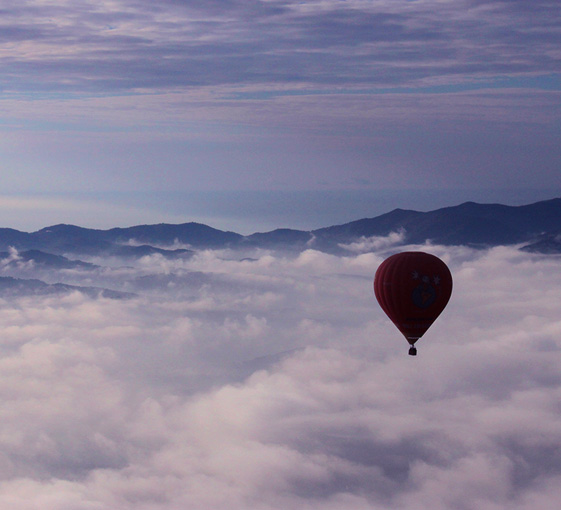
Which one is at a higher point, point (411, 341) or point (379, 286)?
point (379, 286)

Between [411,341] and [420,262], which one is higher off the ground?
[420,262]
